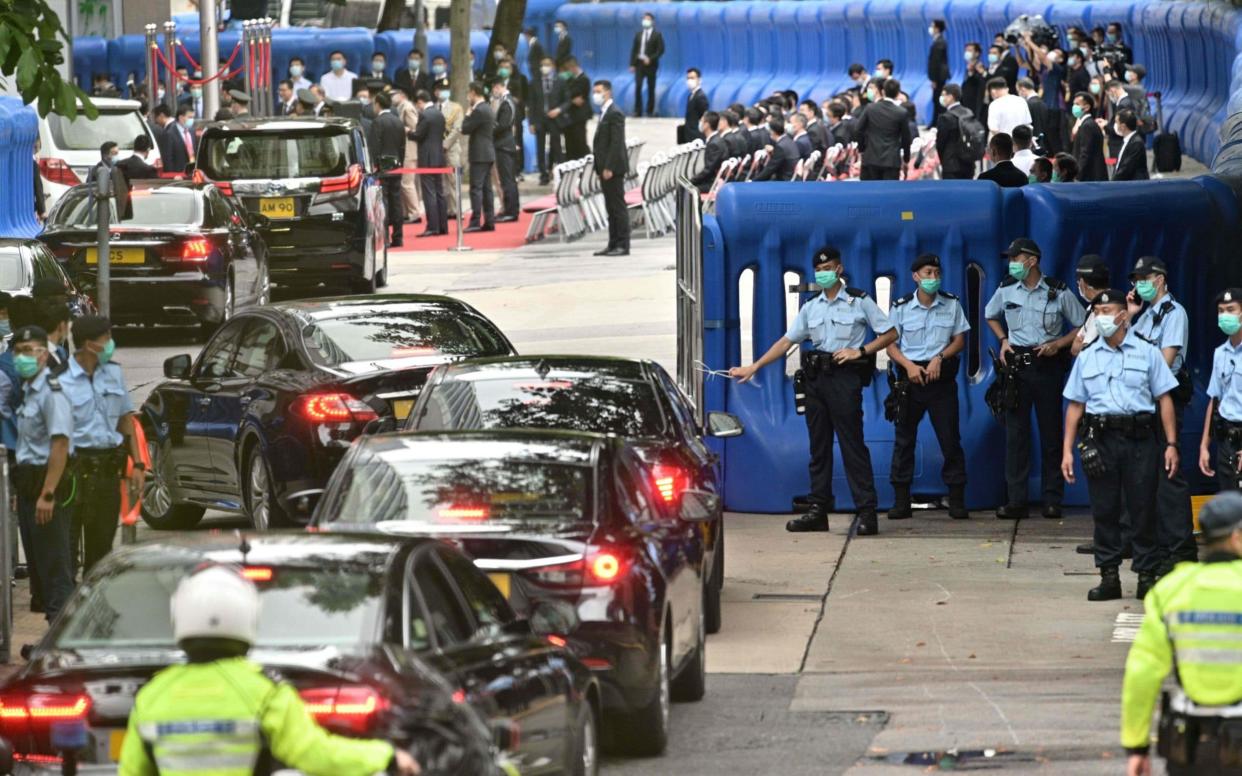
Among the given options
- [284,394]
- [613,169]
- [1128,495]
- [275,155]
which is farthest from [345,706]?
[613,169]

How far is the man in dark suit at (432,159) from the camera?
32438 millimetres

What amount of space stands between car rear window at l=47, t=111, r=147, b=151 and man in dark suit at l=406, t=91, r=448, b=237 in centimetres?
361

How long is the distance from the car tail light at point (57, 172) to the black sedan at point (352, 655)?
75.1ft

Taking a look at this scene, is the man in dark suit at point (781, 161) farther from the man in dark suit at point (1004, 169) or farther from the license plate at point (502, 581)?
the license plate at point (502, 581)

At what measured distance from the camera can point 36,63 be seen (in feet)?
38.1

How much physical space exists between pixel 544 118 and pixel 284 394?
26877mm

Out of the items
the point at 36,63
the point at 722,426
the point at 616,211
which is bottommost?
the point at 616,211

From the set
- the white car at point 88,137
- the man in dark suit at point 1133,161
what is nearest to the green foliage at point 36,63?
the man in dark suit at point 1133,161

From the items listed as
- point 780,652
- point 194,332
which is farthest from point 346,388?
point 194,332

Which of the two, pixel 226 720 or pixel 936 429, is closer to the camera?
pixel 226 720

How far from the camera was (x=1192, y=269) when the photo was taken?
15.7 m

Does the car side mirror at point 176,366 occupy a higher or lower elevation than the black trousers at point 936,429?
higher

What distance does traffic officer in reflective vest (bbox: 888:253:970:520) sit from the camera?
1480cm

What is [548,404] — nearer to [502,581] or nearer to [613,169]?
[502,581]
